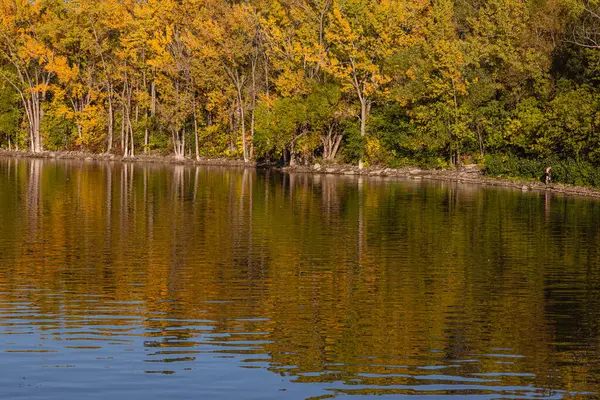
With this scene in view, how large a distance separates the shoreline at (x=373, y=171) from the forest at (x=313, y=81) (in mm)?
1650

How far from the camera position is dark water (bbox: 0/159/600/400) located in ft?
53.1

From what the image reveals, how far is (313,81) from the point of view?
311 ft

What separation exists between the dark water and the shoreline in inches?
688

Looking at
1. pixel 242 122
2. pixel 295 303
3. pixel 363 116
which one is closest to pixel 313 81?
pixel 363 116

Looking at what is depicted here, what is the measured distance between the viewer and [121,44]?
10844 centimetres

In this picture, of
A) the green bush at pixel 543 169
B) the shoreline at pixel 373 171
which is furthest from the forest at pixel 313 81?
the shoreline at pixel 373 171

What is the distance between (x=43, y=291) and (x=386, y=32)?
6974cm

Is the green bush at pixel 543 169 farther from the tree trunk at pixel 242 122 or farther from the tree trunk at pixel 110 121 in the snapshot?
the tree trunk at pixel 110 121

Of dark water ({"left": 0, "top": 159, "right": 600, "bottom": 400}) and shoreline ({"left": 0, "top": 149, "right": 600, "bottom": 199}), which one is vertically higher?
shoreline ({"left": 0, "top": 149, "right": 600, "bottom": 199})

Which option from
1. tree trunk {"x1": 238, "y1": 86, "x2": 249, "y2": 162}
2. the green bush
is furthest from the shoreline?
tree trunk {"x1": 238, "y1": 86, "x2": 249, "y2": 162}

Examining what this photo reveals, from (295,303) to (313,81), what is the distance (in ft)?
240

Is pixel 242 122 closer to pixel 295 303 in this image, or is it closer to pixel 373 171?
pixel 373 171

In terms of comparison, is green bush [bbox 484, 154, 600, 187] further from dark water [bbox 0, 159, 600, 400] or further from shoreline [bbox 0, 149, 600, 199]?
dark water [bbox 0, 159, 600, 400]

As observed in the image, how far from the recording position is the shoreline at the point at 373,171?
218ft
